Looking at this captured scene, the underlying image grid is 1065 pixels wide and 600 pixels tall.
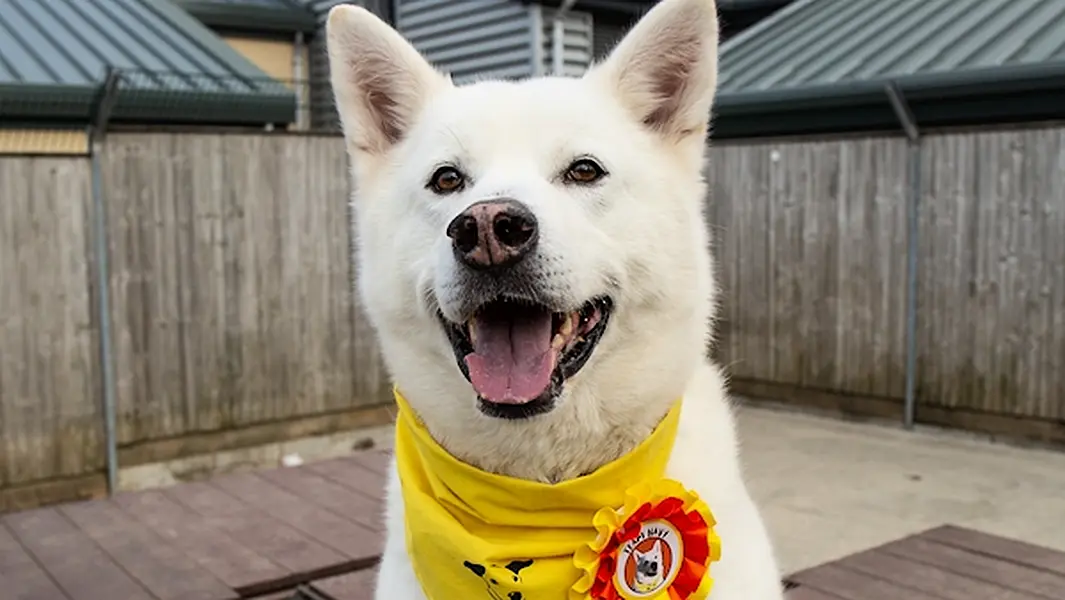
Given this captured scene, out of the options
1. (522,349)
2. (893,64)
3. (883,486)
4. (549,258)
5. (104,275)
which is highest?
(893,64)

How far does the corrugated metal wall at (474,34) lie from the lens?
1034 cm

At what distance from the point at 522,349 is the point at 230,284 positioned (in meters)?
4.74

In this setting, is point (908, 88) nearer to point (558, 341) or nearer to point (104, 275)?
point (104, 275)

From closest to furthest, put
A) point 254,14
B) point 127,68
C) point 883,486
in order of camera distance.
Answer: point 883,486
point 127,68
point 254,14

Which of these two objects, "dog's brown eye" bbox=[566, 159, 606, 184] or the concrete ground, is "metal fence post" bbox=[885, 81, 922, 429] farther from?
"dog's brown eye" bbox=[566, 159, 606, 184]

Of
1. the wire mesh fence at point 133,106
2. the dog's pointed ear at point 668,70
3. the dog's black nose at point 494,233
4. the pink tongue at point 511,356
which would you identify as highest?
the wire mesh fence at point 133,106

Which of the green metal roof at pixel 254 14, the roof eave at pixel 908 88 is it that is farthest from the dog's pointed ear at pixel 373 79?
the green metal roof at pixel 254 14

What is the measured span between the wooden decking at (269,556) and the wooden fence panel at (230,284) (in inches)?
49.2

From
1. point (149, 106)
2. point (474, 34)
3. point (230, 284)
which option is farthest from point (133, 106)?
point (474, 34)

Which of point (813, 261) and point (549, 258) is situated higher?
point (549, 258)

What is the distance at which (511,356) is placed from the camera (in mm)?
1867

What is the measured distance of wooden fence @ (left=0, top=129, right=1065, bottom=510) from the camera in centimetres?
548

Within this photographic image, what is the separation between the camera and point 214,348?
6.17 meters

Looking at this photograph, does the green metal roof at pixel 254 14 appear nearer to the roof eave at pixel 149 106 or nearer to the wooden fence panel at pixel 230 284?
the roof eave at pixel 149 106
